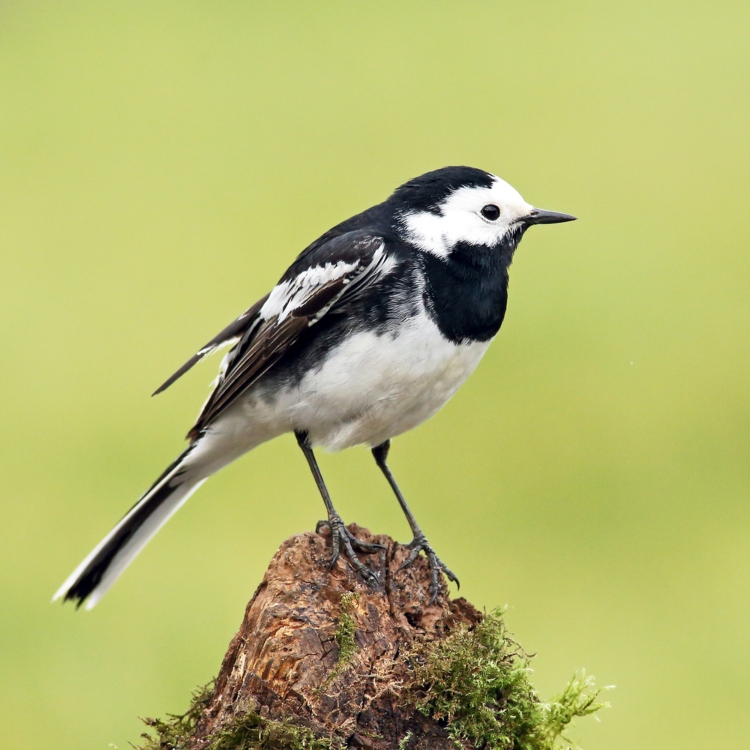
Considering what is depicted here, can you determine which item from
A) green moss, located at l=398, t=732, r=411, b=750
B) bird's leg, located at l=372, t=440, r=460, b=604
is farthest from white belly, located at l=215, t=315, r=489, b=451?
green moss, located at l=398, t=732, r=411, b=750

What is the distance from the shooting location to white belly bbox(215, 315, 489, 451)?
5.90 meters

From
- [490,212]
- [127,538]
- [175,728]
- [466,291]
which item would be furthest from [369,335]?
[175,728]

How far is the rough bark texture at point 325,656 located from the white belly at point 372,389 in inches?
44.2

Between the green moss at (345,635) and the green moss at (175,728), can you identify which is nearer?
the green moss at (345,635)

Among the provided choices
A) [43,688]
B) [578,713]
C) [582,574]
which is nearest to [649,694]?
[582,574]

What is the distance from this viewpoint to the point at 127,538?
21.8 feet

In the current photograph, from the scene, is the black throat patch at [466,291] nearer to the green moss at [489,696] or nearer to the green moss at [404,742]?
the green moss at [489,696]

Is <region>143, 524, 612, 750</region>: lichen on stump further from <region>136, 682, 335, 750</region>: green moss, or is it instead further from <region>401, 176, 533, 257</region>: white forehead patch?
<region>401, 176, 533, 257</region>: white forehead patch

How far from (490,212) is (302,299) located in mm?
1152

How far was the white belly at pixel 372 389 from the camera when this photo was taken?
5.90 metres

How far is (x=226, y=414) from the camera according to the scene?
6602mm

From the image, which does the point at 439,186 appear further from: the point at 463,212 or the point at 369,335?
the point at 369,335

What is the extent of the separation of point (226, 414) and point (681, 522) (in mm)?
6620

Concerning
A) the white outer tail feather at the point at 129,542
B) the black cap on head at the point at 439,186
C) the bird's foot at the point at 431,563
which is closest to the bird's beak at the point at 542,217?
the black cap on head at the point at 439,186
